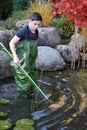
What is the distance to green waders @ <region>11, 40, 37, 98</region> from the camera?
20.6 feet

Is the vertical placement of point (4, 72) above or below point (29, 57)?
below

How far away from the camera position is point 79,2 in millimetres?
7625

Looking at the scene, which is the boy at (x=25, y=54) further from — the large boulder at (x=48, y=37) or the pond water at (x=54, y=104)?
the large boulder at (x=48, y=37)

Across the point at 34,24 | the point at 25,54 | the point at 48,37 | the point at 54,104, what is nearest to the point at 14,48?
the point at 25,54

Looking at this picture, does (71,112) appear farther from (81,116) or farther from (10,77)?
(10,77)

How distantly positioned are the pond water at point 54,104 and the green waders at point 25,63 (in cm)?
27

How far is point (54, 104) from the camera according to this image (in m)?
6.30

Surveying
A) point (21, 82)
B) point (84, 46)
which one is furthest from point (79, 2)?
point (21, 82)

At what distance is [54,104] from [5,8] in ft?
36.0

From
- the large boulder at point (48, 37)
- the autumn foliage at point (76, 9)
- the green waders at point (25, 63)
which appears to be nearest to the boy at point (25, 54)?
the green waders at point (25, 63)

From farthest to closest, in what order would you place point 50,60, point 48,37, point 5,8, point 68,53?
point 5,8, point 48,37, point 68,53, point 50,60

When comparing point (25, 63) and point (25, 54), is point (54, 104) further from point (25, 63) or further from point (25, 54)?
point (25, 54)

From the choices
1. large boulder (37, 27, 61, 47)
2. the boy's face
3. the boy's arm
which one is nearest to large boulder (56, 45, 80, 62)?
large boulder (37, 27, 61, 47)

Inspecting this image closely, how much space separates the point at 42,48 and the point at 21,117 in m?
4.01
